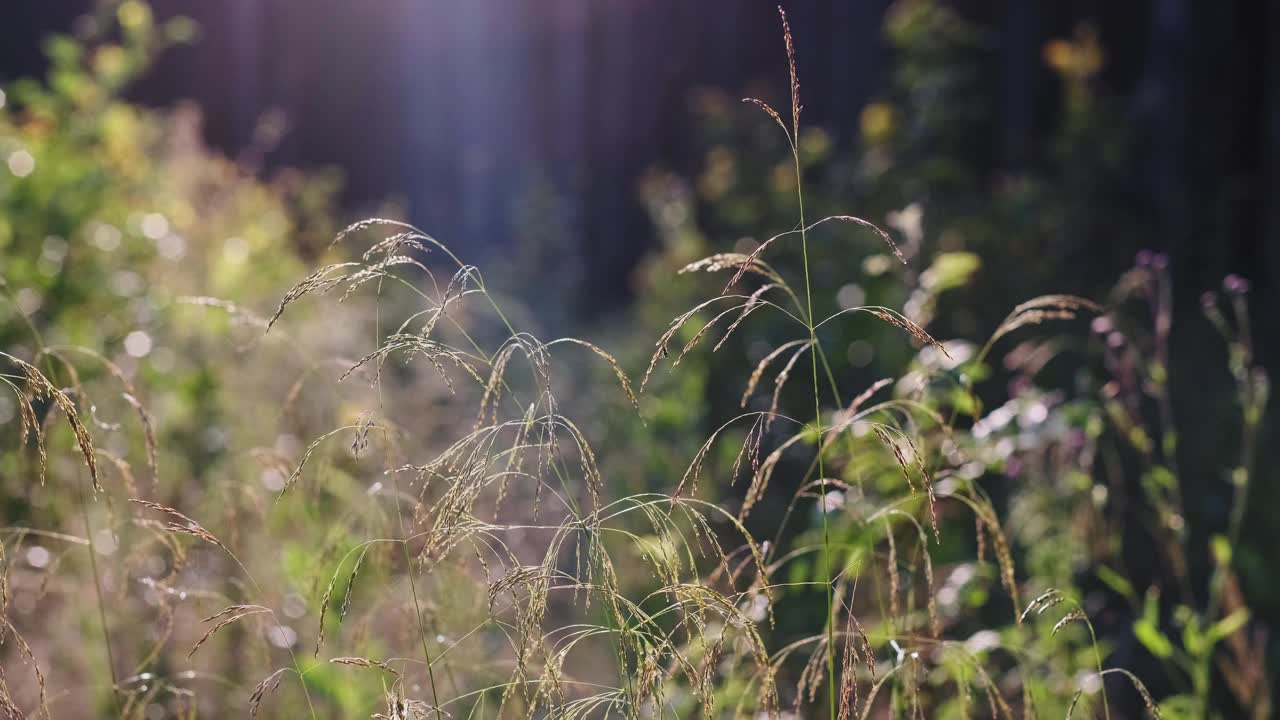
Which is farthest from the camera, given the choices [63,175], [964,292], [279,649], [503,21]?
[503,21]

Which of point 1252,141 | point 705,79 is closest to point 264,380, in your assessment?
point 1252,141

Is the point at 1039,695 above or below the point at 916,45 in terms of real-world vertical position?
below

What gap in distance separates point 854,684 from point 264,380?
9.05 feet

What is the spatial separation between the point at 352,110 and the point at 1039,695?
9.29m

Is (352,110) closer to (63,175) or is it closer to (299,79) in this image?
(299,79)

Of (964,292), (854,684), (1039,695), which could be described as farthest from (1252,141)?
(854,684)

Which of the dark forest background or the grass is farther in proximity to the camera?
the dark forest background

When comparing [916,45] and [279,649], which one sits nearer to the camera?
[279,649]

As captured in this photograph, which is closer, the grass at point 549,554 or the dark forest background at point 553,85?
the grass at point 549,554

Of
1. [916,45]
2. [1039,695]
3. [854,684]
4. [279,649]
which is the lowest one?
[279,649]

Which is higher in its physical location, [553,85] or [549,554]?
[549,554]

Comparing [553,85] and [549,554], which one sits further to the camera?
[553,85]

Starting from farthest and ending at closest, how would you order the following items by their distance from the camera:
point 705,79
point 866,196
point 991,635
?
point 705,79 < point 866,196 < point 991,635

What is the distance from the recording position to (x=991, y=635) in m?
1.65
